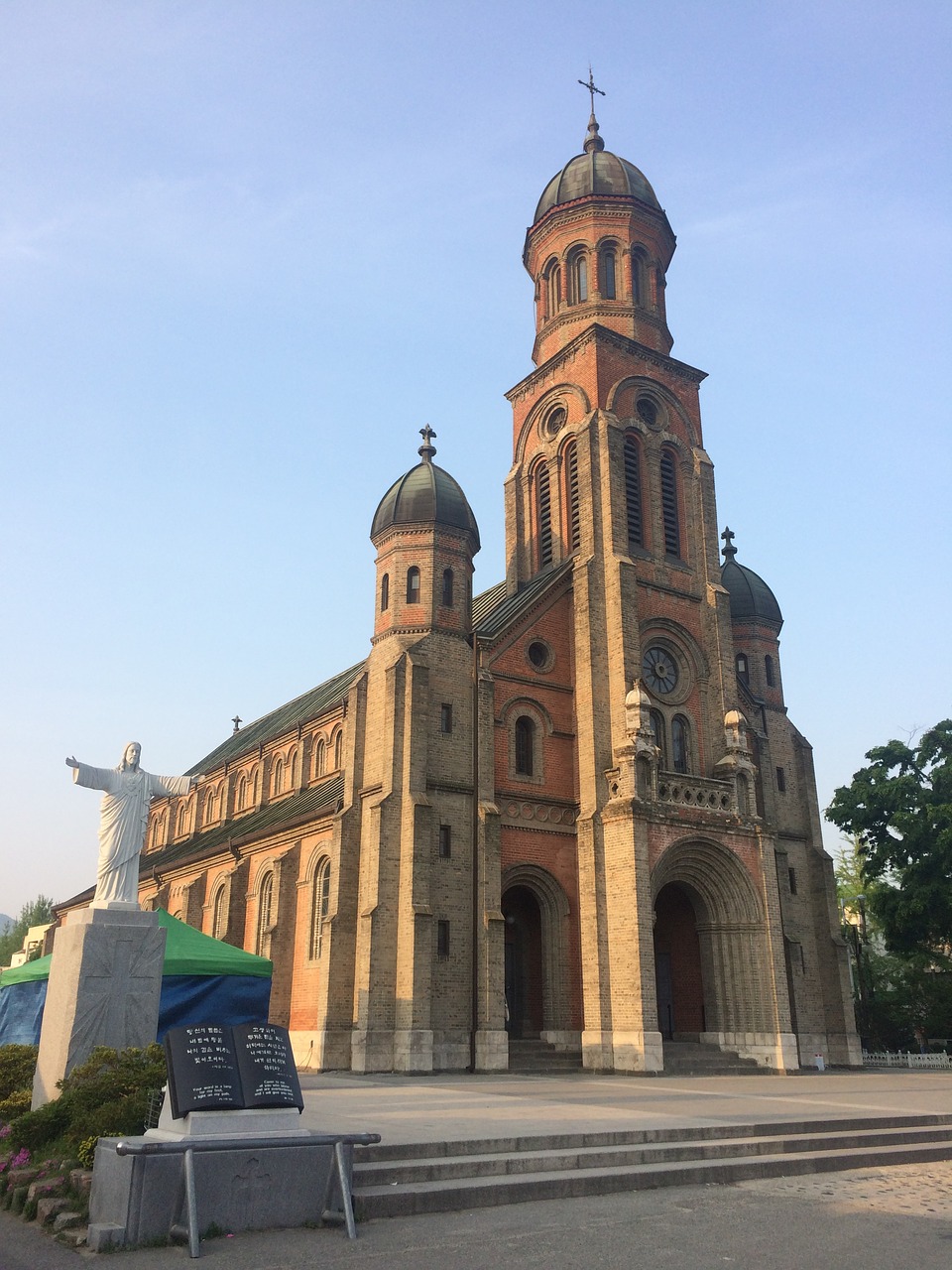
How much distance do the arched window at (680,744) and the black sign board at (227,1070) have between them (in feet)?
78.2

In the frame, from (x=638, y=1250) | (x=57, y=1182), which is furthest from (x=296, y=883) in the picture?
(x=638, y=1250)

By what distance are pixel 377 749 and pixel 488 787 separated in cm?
341

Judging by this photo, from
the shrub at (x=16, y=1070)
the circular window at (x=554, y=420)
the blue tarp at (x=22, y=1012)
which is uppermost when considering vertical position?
the circular window at (x=554, y=420)

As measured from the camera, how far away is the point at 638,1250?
8.85m

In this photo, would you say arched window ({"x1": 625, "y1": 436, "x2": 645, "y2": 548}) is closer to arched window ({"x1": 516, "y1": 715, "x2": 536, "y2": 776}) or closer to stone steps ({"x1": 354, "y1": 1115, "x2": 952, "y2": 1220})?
arched window ({"x1": 516, "y1": 715, "x2": 536, "y2": 776})

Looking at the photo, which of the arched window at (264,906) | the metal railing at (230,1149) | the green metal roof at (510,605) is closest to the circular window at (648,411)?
the green metal roof at (510,605)

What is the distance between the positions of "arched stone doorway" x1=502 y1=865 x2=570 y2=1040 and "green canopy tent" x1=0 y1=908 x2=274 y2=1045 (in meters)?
11.2

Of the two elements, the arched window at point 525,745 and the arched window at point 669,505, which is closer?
the arched window at point 525,745

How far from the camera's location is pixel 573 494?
35.9m

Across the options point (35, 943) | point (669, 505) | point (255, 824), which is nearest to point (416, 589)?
point (669, 505)

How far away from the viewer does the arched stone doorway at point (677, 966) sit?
3165cm

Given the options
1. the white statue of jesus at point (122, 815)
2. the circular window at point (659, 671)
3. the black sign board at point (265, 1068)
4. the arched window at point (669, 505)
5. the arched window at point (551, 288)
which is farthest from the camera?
the arched window at point (551, 288)

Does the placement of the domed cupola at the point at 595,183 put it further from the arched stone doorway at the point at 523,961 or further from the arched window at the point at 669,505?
the arched stone doorway at the point at 523,961

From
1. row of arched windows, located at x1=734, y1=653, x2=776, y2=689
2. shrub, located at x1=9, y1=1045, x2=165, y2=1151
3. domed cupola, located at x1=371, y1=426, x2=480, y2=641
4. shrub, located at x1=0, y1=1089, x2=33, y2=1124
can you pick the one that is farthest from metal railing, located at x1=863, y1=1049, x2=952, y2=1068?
shrub, located at x1=9, y1=1045, x2=165, y2=1151
